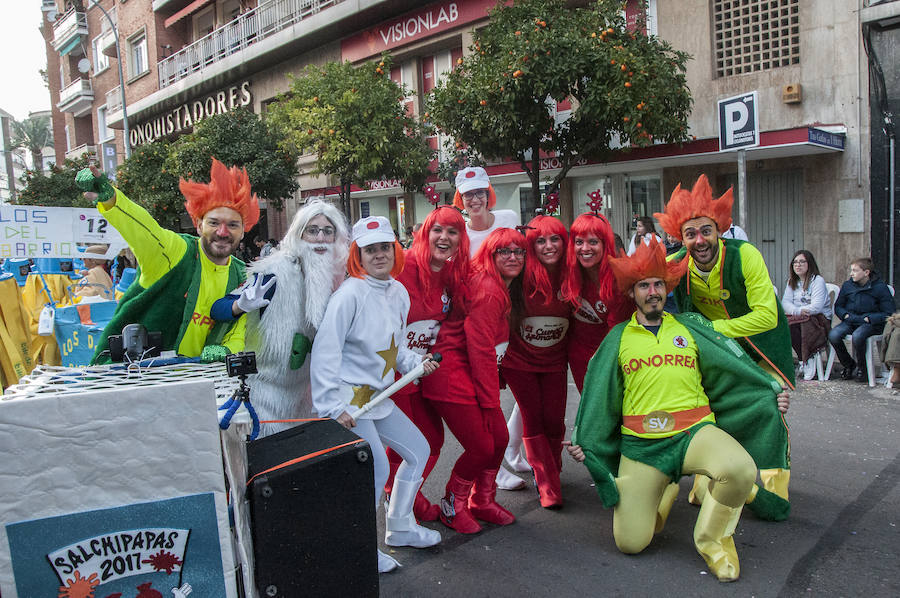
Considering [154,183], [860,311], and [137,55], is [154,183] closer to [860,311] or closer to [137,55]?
[137,55]

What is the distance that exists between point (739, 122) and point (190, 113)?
72.7 feet

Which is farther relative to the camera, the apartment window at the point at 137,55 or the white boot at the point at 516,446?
the apartment window at the point at 137,55

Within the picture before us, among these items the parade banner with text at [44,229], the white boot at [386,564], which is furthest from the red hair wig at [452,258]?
the parade banner with text at [44,229]

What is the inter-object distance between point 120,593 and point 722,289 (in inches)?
135

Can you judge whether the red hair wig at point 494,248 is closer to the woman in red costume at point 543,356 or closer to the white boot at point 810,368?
the woman in red costume at point 543,356

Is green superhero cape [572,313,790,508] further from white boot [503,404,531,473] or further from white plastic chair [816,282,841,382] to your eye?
white plastic chair [816,282,841,382]

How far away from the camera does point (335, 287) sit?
3.65 m

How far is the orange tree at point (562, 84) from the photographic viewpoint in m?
9.99

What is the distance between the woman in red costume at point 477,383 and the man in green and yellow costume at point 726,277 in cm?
102

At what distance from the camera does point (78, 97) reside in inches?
1332

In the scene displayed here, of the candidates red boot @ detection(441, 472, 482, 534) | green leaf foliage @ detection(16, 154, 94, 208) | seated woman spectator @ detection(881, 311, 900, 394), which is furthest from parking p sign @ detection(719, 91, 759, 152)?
green leaf foliage @ detection(16, 154, 94, 208)

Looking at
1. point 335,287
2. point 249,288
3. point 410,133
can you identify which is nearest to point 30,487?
point 249,288

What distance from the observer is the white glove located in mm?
3316

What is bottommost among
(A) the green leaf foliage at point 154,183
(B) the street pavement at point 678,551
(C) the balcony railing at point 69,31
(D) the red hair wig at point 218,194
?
(B) the street pavement at point 678,551
